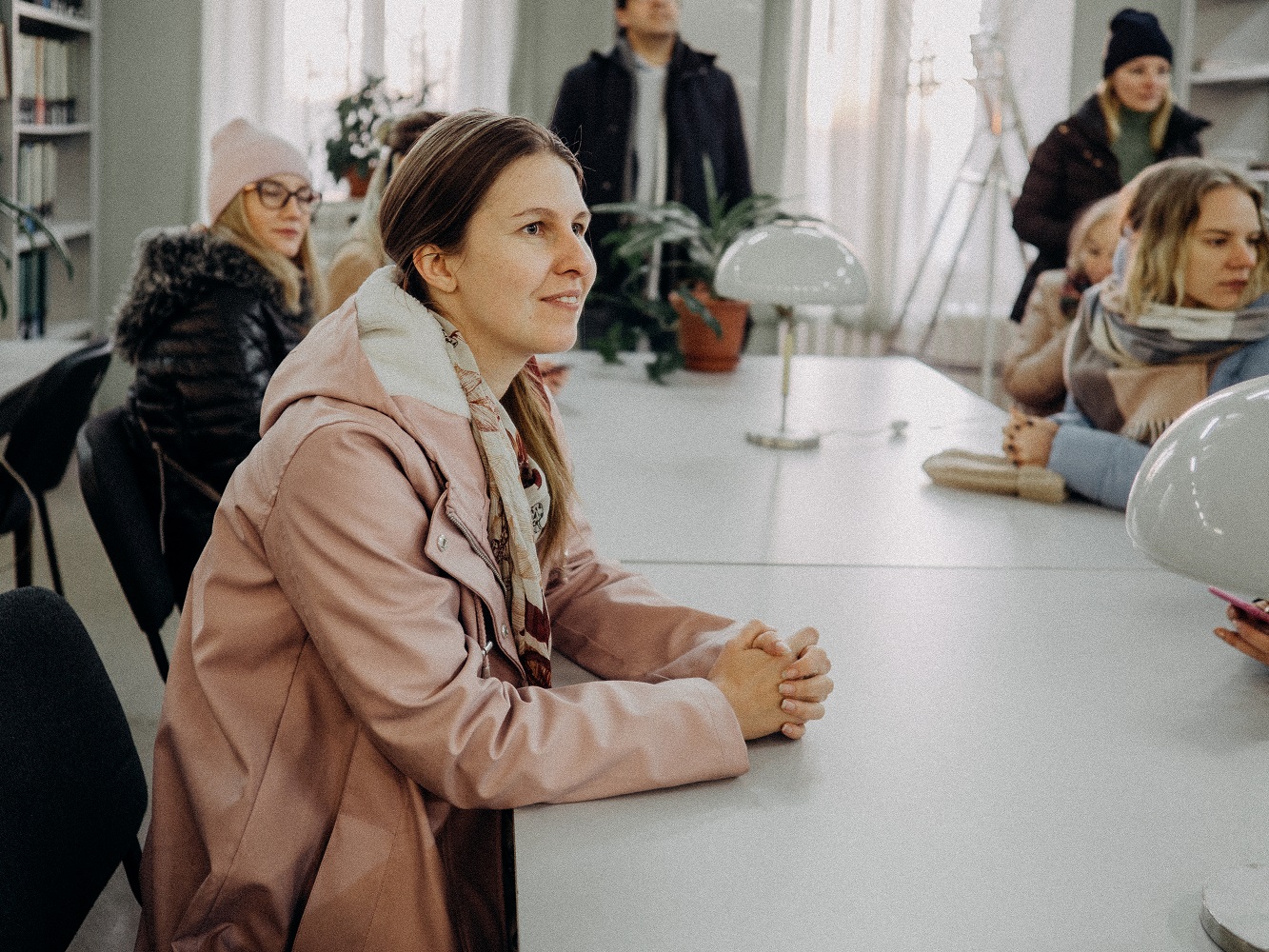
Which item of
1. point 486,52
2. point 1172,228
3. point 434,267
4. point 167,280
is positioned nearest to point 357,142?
point 486,52

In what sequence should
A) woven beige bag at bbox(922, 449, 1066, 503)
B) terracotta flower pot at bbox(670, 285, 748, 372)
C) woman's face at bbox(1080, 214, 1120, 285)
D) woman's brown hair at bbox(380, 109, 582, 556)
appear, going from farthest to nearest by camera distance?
terracotta flower pot at bbox(670, 285, 748, 372), woman's face at bbox(1080, 214, 1120, 285), woven beige bag at bbox(922, 449, 1066, 503), woman's brown hair at bbox(380, 109, 582, 556)

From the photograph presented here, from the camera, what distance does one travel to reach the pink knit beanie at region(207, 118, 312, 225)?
8.27 ft

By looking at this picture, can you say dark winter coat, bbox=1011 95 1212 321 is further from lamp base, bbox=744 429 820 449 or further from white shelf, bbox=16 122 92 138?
white shelf, bbox=16 122 92 138

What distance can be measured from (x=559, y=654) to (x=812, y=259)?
1.10 m

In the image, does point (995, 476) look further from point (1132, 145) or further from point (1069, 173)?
point (1132, 145)

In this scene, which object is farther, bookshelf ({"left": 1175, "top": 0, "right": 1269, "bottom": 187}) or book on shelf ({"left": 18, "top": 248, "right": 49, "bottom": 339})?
bookshelf ({"left": 1175, "top": 0, "right": 1269, "bottom": 187})

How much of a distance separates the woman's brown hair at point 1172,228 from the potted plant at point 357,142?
3648mm

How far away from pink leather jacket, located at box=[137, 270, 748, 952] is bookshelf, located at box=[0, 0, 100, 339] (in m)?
3.69

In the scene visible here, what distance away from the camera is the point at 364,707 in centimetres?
103

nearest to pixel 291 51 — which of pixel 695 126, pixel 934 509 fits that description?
pixel 695 126

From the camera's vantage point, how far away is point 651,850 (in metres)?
0.96

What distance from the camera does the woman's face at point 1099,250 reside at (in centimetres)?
304

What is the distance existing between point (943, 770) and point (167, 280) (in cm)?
168

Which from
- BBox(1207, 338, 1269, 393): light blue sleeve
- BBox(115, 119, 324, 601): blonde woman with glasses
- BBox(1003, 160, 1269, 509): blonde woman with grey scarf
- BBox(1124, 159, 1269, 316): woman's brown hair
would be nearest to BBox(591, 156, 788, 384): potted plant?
BBox(115, 119, 324, 601): blonde woman with glasses
